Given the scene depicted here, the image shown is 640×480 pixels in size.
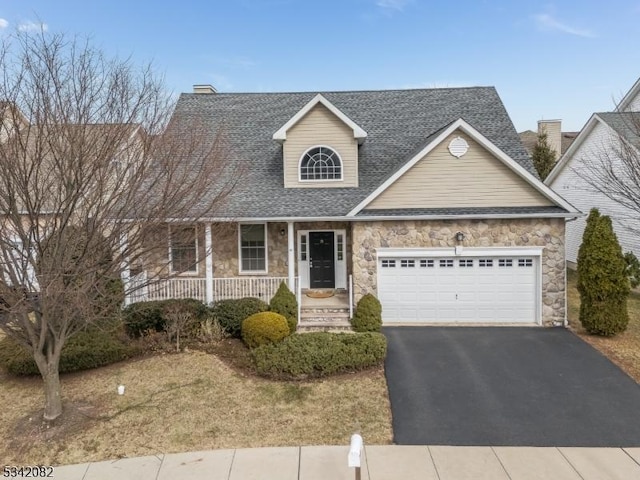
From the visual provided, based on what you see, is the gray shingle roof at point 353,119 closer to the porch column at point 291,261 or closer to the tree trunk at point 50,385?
the porch column at point 291,261

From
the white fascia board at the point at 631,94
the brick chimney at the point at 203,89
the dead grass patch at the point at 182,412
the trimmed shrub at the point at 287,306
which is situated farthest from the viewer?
the brick chimney at the point at 203,89

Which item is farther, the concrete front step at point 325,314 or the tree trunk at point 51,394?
the concrete front step at point 325,314

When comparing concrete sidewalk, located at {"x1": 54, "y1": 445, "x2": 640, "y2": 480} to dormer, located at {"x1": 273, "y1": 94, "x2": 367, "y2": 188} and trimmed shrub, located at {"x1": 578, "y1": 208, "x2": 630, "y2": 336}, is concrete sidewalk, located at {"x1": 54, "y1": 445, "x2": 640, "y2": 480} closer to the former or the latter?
trimmed shrub, located at {"x1": 578, "y1": 208, "x2": 630, "y2": 336}

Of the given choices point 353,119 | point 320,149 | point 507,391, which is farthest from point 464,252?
point 353,119

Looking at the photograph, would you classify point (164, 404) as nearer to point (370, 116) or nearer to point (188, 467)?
point (188, 467)

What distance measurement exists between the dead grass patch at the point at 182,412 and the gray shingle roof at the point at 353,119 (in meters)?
5.28

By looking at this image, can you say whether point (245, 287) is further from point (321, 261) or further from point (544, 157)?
point (544, 157)

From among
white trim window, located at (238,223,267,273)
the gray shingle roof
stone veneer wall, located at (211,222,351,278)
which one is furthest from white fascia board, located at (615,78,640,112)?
white trim window, located at (238,223,267,273)

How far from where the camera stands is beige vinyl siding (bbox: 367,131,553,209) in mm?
12680

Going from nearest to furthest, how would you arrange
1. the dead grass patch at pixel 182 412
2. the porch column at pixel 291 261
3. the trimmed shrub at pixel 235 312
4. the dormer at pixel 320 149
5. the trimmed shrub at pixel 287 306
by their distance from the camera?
the dead grass patch at pixel 182 412
the trimmed shrub at pixel 235 312
the trimmed shrub at pixel 287 306
the porch column at pixel 291 261
the dormer at pixel 320 149

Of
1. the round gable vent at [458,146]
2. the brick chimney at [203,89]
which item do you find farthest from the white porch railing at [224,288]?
the brick chimney at [203,89]

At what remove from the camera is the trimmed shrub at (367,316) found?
471 inches

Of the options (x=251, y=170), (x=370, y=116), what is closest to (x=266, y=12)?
(x=370, y=116)

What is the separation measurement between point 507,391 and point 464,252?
4924 mm
